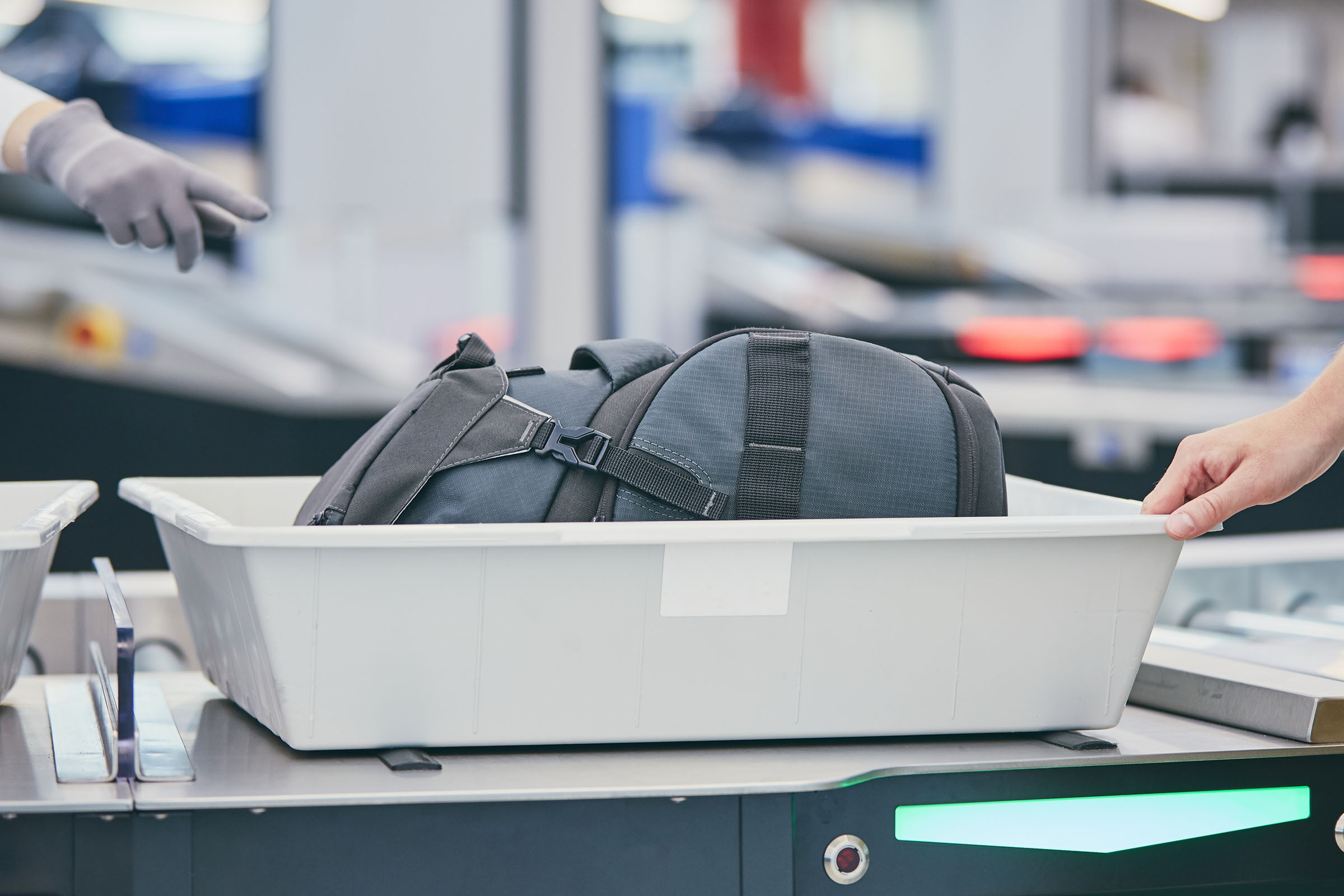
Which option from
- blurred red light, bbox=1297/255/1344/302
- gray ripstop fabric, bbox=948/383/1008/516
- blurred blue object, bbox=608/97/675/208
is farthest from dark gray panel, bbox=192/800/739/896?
blurred red light, bbox=1297/255/1344/302

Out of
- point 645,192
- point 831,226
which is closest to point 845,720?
point 645,192

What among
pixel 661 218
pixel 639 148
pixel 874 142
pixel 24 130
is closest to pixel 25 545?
pixel 24 130

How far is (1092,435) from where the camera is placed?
3080mm

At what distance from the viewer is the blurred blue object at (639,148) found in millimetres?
4141

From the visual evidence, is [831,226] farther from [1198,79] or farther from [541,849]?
[541,849]

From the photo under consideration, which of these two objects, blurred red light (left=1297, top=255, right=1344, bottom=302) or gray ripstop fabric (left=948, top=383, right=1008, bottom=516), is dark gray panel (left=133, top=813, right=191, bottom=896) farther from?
blurred red light (left=1297, top=255, right=1344, bottom=302)

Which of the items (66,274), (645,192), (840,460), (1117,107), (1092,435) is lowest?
(1092,435)

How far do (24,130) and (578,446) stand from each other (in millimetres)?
586

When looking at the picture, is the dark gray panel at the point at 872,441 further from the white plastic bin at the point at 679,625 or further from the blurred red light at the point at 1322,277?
the blurred red light at the point at 1322,277

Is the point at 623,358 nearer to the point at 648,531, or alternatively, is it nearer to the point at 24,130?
the point at 648,531

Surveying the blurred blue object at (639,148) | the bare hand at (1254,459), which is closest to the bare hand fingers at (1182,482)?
the bare hand at (1254,459)

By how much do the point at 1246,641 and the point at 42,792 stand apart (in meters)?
0.85

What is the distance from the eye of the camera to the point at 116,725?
72 cm

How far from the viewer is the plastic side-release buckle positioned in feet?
2.44
